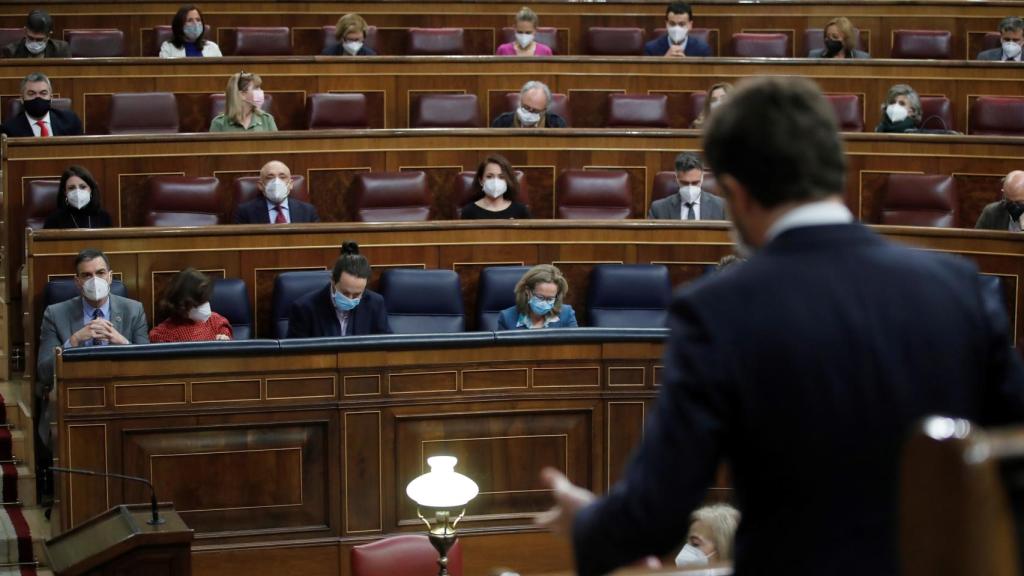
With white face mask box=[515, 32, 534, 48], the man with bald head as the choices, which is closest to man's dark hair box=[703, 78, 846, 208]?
the man with bald head

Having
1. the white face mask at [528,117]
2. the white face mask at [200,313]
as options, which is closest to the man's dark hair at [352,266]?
the white face mask at [200,313]

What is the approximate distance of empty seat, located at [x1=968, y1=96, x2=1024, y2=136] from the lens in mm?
6559

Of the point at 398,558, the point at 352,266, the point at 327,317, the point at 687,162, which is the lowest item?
the point at 398,558

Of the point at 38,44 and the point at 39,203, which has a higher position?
the point at 38,44

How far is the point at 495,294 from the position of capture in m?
5.02

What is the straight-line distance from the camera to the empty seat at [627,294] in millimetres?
5012

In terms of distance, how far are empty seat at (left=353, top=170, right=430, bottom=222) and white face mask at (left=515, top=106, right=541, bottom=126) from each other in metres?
0.66

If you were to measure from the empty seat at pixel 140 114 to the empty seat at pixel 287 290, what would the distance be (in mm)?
1622

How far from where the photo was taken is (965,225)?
5875 mm

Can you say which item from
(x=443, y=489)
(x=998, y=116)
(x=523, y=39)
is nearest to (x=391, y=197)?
(x=523, y=39)

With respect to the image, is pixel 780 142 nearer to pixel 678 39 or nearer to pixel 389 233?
pixel 389 233

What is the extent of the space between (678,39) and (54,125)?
295 centimetres

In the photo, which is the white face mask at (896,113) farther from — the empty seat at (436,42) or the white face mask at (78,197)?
the white face mask at (78,197)

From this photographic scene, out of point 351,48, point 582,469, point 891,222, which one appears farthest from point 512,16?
point 582,469
